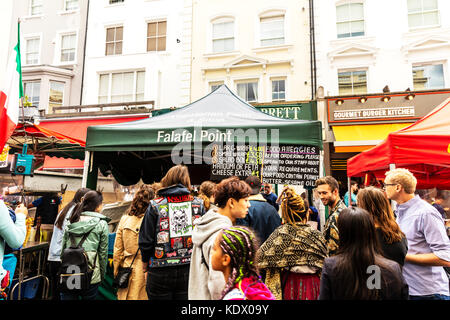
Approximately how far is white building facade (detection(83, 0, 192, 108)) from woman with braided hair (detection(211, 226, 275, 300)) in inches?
504

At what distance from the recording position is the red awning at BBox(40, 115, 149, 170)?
43.1 feet

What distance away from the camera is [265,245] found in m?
2.92

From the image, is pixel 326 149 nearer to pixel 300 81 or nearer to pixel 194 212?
pixel 300 81

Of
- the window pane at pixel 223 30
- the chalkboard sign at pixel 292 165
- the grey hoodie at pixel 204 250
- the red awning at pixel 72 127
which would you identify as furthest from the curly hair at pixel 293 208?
the window pane at pixel 223 30

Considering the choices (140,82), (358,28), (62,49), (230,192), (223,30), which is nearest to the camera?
(230,192)

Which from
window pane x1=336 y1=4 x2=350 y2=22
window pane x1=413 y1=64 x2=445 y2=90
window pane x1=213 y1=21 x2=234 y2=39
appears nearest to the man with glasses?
window pane x1=413 y1=64 x2=445 y2=90

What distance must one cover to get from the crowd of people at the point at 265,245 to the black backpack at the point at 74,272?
0.21 feet

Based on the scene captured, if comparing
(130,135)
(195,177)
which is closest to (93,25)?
(195,177)

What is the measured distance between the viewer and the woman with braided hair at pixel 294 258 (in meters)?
2.72

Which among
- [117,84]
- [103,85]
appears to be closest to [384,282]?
[117,84]

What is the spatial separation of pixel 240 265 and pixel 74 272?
278cm

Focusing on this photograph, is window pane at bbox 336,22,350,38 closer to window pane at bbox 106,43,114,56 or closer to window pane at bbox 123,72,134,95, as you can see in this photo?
window pane at bbox 123,72,134,95

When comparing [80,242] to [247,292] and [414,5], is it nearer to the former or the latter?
[247,292]

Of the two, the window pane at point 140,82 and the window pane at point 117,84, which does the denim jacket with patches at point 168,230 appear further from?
the window pane at point 117,84
